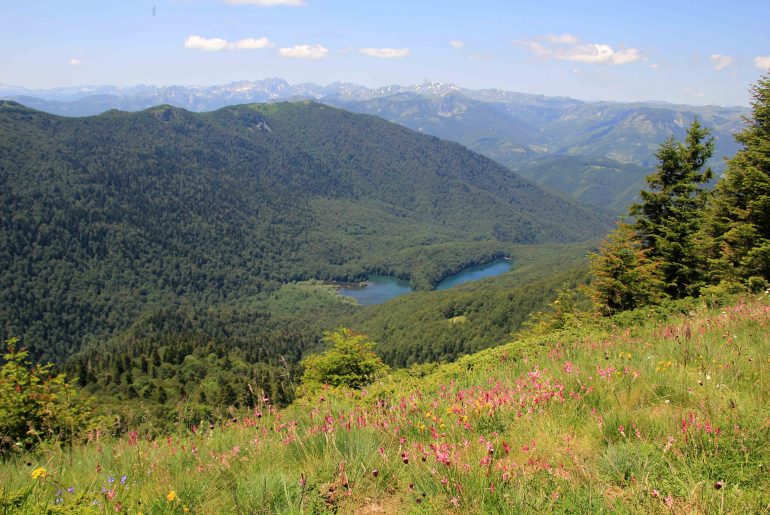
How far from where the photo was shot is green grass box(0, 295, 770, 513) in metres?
2.84

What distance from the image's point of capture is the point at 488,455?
3.21 m

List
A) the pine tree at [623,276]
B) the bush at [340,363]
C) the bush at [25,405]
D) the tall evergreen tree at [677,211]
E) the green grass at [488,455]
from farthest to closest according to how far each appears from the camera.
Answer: the bush at [340,363] → the tall evergreen tree at [677,211] → the pine tree at [623,276] → the bush at [25,405] → the green grass at [488,455]

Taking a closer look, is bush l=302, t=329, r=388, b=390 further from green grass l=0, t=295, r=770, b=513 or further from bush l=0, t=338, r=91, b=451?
green grass l=0, t=295, r=770, b=513

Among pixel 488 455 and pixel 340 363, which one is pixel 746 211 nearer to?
pixel 340 363

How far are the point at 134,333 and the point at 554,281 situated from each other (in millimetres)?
120453

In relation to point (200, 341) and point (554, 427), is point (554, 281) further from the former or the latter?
point (554, 427)

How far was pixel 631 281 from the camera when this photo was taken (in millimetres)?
21547

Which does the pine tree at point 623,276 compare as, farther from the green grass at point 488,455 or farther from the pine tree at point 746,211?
the green grass at point 488,455

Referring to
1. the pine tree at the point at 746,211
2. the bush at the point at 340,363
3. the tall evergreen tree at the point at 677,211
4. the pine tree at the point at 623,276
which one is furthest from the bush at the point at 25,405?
the tall evergreen tree at the point at 677,211

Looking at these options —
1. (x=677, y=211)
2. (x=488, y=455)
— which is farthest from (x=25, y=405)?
(x=677, y=211)

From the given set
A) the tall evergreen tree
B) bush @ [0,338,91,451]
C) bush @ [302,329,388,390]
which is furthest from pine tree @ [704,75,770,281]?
bush @ [0,338,91,451]

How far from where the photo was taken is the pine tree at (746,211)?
17.3m

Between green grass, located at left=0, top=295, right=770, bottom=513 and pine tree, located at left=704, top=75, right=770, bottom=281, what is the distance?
1529cm

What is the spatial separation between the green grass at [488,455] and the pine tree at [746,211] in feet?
50.2
